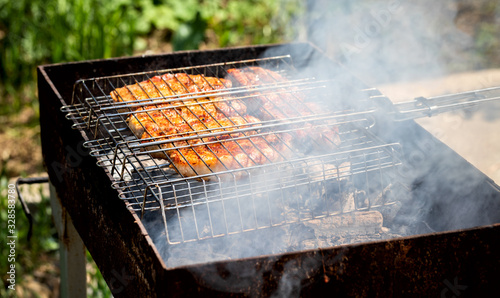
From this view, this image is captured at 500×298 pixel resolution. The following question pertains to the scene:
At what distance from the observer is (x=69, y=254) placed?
374 centimetres

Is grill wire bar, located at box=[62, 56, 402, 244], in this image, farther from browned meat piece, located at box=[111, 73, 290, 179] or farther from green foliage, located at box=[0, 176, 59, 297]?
green foliage, located at box=[0, 176, 59, 297]

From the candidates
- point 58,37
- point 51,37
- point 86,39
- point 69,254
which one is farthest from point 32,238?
point 51,37

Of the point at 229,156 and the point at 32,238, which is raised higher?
the point at 229,156

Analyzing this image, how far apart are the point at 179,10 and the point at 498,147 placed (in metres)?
5.77

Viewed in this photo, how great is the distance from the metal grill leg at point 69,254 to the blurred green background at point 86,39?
0.57 metres

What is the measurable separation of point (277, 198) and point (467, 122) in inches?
190

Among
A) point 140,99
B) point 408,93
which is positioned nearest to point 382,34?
point 408,93

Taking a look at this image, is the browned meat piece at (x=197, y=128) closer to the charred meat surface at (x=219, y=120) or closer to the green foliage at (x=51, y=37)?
the charred meat surface at (x=219, y=120)

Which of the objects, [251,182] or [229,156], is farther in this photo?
[229,156]

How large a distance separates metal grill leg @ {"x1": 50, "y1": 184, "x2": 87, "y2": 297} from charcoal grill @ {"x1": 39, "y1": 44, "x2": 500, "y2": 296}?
Answer: 204 mm

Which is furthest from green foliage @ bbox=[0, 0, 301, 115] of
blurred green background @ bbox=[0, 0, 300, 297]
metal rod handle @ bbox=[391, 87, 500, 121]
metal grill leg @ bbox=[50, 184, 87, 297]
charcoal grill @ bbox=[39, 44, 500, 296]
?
metal rod handle @ bbox=[391, 87, 500, 121]

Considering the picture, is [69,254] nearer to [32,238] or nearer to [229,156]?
[229,156]

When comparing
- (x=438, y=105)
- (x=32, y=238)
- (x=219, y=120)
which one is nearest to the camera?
(x=438, y=105)

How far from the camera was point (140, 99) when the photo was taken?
3.37 m
